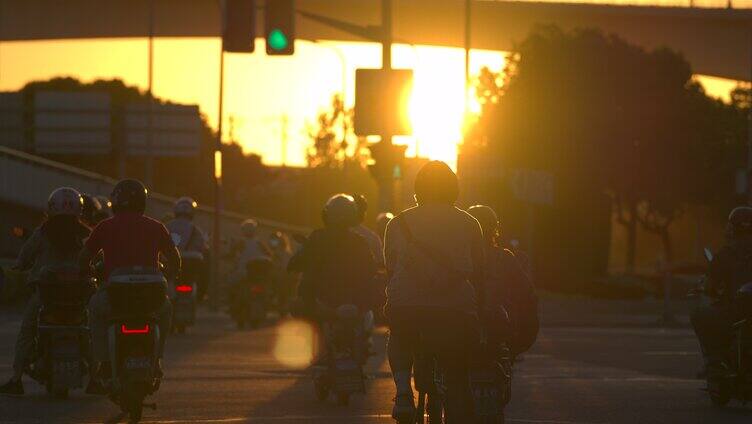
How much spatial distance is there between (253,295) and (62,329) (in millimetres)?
14689

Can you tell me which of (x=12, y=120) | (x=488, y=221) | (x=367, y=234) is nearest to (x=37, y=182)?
(x=12, y=120)

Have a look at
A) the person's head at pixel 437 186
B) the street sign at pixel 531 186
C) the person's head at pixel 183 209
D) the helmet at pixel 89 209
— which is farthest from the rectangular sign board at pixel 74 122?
the person's head at pixel 437 186

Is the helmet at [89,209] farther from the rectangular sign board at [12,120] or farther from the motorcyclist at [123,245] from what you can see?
the rectangular sign board at [12,120]

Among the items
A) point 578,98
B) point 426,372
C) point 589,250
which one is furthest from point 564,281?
point 426,372

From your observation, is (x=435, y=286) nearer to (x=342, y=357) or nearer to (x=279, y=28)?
(x=342, y=357)

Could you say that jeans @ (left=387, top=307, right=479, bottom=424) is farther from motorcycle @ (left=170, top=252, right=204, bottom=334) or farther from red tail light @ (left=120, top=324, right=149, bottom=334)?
motorcycle @ (left=170, top=252, right=204, bottom=334)

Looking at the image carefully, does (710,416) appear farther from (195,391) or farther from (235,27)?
(235,27)

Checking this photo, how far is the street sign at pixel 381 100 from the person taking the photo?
2997cm

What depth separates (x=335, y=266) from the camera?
53.6 ft

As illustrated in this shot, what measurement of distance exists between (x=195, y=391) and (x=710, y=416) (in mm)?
4446

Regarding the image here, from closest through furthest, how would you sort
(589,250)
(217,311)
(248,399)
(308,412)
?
1. (308,412)
2. (248,399)
3. (217,311)
4. (589,250)

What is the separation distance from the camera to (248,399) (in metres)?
16.2

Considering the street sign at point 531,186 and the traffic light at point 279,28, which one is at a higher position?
the traffic light at point 279,28

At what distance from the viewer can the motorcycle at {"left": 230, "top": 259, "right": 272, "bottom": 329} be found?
30172 millimetres
